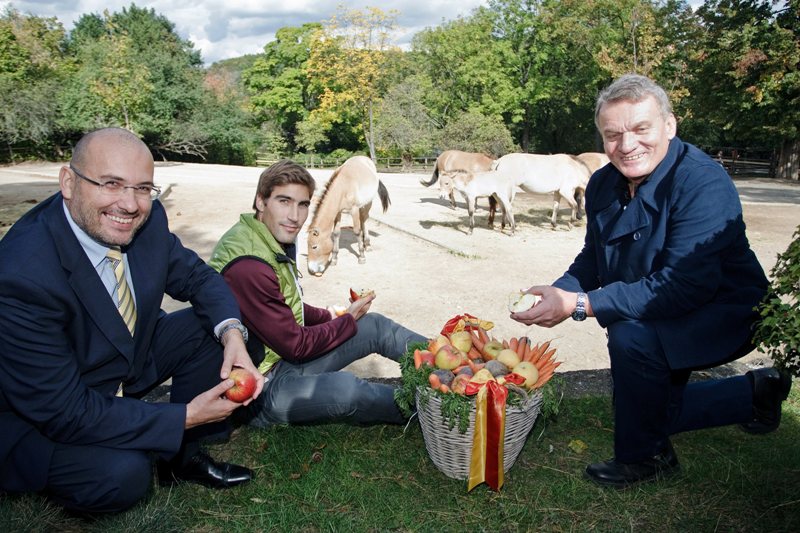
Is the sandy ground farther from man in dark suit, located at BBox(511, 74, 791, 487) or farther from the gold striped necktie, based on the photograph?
the gold striped necktie

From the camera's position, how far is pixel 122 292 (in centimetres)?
249

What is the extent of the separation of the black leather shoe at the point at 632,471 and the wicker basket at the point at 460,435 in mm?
465

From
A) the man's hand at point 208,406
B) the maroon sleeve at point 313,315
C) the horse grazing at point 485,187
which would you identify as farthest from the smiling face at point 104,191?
the horse grazing at point 485,187

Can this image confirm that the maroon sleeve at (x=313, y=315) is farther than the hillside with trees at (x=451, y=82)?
No

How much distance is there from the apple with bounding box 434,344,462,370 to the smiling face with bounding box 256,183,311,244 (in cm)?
113

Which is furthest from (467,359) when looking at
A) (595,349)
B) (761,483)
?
(595,349)

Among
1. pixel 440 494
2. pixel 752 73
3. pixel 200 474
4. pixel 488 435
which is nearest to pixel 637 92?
pixel 488 435

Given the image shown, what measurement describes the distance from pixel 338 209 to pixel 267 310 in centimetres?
621

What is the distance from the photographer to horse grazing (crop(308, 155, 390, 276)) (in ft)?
27.2

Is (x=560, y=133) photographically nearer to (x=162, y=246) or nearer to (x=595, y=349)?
(x=595, y=349)

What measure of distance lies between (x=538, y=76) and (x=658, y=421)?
138ft

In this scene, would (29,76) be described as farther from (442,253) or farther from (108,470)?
(108,470)

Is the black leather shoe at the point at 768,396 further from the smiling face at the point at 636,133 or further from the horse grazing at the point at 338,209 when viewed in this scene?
the horse grazing at the point at 338,209

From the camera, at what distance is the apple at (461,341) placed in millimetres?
3043
